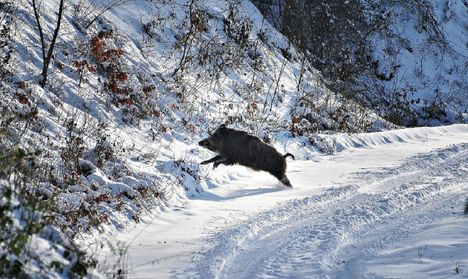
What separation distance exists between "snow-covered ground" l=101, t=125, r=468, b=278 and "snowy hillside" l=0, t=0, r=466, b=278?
324mm

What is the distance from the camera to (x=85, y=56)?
47.5 ft

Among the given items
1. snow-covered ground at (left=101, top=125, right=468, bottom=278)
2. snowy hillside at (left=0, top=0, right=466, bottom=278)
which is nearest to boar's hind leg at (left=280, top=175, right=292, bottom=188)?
snow-covered ground at (left=101, top=125, right=468, bottom=278)

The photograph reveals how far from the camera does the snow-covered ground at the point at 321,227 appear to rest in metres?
7.39

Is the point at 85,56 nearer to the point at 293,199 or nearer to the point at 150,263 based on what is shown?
the point at 293,199

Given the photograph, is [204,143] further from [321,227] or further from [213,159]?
[321,227]

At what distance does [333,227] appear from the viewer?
8.94m

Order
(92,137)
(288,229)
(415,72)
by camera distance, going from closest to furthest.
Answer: (288,229), (92,137), (415,72)

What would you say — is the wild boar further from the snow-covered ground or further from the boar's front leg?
the snow-covered ground

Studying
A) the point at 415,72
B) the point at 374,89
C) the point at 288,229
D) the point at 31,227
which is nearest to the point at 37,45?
the point at 288,229

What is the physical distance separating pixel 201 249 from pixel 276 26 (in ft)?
58.8

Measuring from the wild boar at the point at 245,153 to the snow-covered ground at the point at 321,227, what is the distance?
1.14ft

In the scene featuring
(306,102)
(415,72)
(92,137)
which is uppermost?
(415,72)

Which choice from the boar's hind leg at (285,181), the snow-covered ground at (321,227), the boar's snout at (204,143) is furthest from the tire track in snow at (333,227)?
the boar's snout at (204,143)

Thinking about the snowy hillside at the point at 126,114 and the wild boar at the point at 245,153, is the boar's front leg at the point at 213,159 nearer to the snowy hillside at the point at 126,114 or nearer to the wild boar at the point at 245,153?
the wild boar at the point at 245,153
